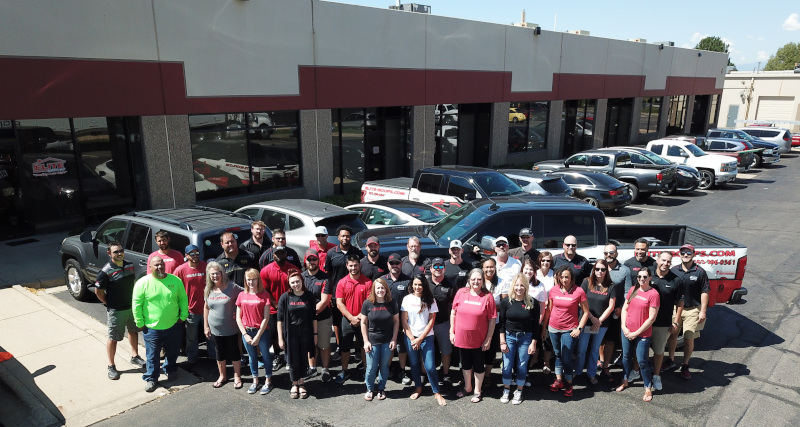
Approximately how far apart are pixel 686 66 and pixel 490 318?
36526 mm

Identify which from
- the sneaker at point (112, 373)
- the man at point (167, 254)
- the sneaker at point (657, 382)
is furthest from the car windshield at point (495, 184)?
the sneaker at point (112, 373)

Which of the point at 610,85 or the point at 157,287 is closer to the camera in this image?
the point at 157,287

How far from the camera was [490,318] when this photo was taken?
5953 mm

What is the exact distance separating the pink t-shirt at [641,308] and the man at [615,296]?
0.57ft

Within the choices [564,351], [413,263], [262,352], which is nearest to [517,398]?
[564,351]

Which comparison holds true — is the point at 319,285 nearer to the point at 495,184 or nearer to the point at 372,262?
the point at 372,262

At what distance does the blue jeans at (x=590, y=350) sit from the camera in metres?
6.46

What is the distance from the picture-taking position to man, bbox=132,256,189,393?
621 cm

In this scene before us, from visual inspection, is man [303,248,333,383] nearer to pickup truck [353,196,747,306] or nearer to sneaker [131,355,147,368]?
pickup truck [353,196,747,306]

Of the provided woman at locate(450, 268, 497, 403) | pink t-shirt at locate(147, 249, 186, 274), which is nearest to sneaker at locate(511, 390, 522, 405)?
woman at locate(450, 268, 497, 403)

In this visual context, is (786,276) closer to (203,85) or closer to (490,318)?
(490,318)

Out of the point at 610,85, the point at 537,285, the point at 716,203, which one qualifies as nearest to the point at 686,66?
the point at 610,85

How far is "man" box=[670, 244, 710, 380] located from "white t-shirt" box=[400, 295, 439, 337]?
3.15 meters

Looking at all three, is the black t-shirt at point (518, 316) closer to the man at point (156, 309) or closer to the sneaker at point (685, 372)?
the sneaker at point (685, 372)
